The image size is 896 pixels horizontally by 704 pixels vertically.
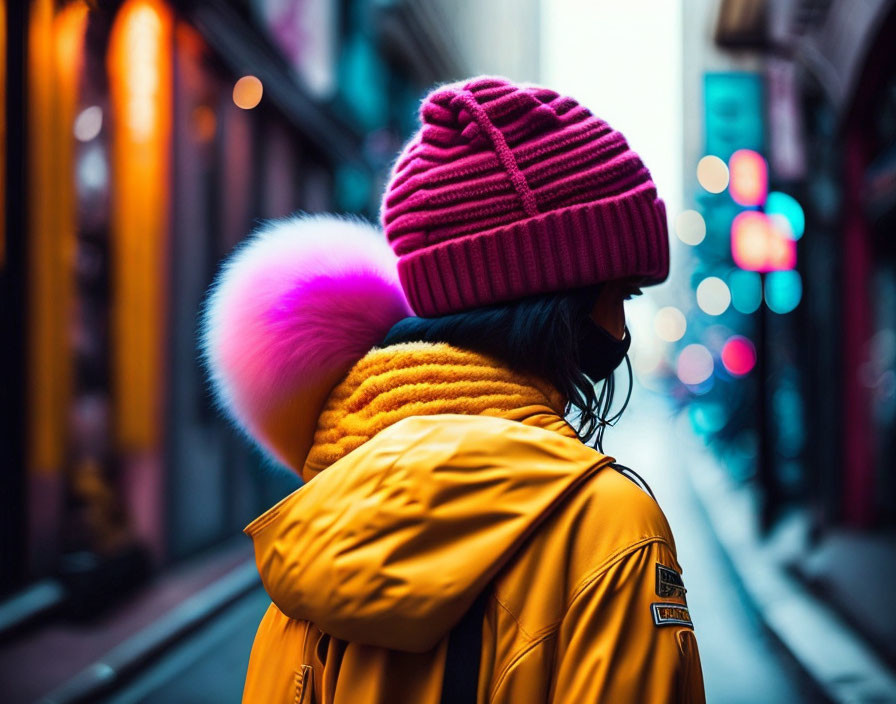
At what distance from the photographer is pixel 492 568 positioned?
37.7 inches

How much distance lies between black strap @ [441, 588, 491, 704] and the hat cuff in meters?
0.47

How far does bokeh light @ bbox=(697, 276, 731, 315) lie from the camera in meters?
22.6

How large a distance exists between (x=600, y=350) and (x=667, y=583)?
1.37ft

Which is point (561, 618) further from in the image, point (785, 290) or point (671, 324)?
point (671, 324)

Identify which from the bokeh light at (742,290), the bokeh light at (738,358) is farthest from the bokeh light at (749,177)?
the bokeh light at (742,290)

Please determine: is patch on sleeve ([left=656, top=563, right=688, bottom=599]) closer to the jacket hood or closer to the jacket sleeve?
the jacket sleeve

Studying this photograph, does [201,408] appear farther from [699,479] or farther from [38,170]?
[699,479]

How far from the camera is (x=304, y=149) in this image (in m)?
11.6

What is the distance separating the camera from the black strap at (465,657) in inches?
38.9

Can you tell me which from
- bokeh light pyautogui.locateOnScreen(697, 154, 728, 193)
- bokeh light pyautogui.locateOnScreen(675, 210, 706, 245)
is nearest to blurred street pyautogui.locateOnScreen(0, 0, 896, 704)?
bokeh light pyautogui.locateOnScreen(697, 154, 728, 193)

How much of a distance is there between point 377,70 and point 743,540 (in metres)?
11.5

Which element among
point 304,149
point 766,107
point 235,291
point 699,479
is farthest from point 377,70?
point 235,291

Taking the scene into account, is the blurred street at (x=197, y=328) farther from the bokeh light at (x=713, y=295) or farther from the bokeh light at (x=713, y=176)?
the bokeh light at (x=713, y=295)

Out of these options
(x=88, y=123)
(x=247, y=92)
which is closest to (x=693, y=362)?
(x=247, y=92)
